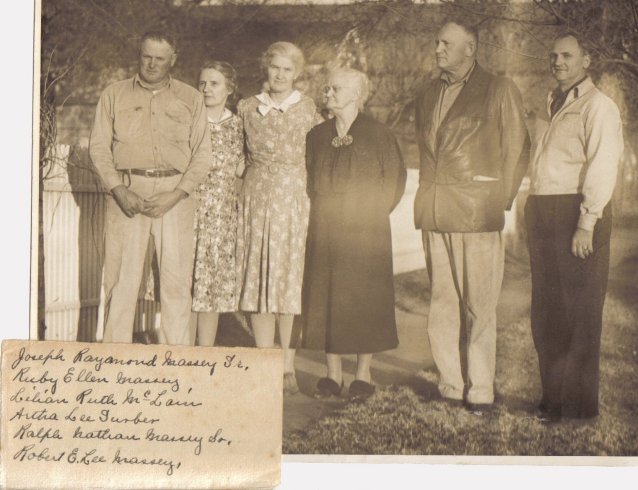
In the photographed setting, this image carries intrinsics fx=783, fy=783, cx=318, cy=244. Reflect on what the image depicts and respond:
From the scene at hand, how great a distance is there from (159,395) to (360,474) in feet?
2.04

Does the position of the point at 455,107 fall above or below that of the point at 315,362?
above

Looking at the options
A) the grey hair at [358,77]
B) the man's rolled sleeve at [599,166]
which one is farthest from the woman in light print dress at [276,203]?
the man's rolled sleeve at [599,166]

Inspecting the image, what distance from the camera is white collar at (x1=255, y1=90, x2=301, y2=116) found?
7.75ft

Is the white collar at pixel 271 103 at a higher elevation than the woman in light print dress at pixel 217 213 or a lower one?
higher

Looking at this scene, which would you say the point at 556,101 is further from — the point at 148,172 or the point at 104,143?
the point at 104,143

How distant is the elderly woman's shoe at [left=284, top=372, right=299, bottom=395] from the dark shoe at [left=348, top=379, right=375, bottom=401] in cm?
16

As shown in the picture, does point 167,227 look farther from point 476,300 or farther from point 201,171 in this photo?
point 476,300

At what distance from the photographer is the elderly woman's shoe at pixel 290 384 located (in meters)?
2.33

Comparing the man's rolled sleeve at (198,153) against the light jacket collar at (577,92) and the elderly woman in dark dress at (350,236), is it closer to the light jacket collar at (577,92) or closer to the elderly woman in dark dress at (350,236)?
the elderly woman in dark dress at (350,236)

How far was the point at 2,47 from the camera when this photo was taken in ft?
7.47

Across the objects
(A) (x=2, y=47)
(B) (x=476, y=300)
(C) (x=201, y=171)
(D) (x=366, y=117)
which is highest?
(A) (x=2, y=47)

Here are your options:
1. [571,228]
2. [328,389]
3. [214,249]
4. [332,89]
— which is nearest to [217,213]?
[214,249]

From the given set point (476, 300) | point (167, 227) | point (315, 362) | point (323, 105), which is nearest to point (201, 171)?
point (167, 227)

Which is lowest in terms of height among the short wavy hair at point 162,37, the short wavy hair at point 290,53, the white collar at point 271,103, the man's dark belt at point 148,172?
the man's dark belt at point 148,172
